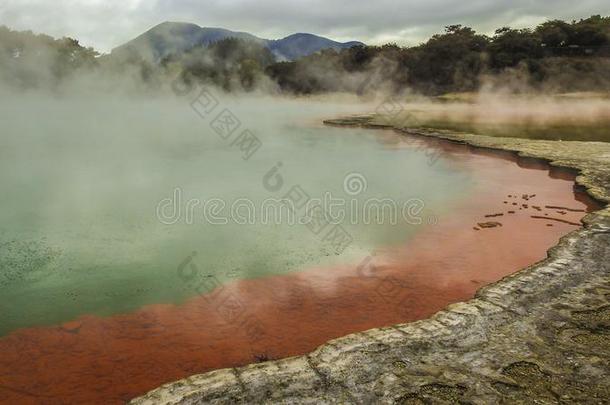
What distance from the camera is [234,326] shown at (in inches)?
231

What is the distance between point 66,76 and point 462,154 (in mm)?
52744

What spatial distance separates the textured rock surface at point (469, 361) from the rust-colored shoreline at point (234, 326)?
0.54 meters

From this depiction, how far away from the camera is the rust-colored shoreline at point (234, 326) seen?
15.9 feet

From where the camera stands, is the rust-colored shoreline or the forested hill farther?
the forested hill

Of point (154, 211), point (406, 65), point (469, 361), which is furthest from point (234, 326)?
point (406, 65)

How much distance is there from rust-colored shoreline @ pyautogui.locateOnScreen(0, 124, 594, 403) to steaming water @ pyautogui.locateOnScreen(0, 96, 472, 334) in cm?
43

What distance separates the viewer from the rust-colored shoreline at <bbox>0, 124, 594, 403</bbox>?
15.9 feet

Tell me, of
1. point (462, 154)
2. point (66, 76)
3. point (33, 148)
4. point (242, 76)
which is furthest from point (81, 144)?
point (242, 76)

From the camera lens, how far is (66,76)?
181 feet

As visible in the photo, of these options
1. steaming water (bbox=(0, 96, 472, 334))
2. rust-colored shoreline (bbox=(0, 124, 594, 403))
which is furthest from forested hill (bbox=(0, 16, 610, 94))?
rust-colored shoreline (bbox=(0, 124, 594, 403))

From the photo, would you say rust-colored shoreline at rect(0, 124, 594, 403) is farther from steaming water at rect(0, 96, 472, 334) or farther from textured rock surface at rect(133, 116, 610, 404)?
textured rock surface at rect(133, 116, 610, 404)

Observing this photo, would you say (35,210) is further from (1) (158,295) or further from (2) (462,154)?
(2) (462,154)

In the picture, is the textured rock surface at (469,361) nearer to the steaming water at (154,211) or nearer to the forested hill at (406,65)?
the steaming water at (154,211)

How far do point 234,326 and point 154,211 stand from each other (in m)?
5.41
